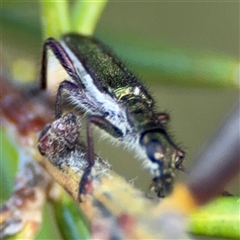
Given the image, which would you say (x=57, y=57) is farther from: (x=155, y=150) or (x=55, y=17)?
(x=155, y=150)

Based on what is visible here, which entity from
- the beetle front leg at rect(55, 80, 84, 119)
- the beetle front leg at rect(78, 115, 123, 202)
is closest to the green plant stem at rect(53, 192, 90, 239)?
the beetle front leg at rect(78, 115, 123, 202)

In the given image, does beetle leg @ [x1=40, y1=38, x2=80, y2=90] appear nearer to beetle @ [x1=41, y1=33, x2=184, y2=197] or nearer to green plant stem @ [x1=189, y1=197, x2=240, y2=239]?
beetle @ [x1=41, y1=33, x2=184, y2=197]

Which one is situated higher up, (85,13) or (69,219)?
(85,13)

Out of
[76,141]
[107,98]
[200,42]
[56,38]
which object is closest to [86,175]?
[76,141]

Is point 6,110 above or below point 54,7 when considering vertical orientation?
below

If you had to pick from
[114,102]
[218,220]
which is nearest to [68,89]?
[114,102]

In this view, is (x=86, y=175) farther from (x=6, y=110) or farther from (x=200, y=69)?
(x=200, y=69)

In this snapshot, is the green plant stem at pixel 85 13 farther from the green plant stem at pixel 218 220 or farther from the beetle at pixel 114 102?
the green plant stem at pixel 218 220
